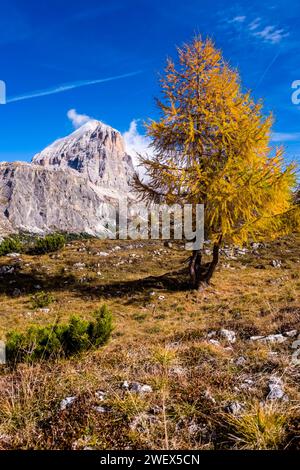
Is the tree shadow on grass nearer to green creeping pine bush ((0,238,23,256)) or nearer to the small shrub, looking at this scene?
the small shrub

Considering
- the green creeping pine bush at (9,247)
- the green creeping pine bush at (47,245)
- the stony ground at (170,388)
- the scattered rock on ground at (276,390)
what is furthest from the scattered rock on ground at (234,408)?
the green creeping pine bush at (9,247)

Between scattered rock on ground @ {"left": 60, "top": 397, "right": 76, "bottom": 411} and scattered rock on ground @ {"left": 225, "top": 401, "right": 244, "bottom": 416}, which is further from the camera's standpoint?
scattered rock on ground @ {"left": 60, "top": 397, "right": 76, "bottom": 411}

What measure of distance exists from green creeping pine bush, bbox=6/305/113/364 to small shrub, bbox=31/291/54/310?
6698 mm

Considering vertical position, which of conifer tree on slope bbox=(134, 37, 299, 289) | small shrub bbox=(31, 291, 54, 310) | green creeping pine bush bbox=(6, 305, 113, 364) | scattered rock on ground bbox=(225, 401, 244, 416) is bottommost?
small shrub bbox=(31, 291, 54, 310)

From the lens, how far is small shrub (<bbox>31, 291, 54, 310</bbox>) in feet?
45.5

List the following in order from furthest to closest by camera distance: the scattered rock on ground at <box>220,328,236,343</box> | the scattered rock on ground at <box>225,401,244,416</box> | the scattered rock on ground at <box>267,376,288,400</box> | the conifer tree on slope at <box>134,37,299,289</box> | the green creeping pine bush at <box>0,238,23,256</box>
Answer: the green creeping pine bush at <box>0,238,23,256</box>, the conifer tree on slope at <box>134,37,299,289</box>, the scattered rock on ground at <box>220,328,236,343</box>, the scattered rock on ground at <box>267,376,288,400</box>, the scattered rock on ground at <box>225,401,244,416</box>

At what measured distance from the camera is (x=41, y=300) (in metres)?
14.1

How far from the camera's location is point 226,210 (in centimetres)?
1318

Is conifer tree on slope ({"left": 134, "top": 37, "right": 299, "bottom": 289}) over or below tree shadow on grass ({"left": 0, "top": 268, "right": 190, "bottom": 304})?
over

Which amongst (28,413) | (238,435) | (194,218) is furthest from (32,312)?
(238,435)

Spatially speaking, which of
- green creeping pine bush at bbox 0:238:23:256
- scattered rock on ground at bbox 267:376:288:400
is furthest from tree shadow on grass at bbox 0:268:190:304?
scattered rock on ground at bbox 267:376:288:400

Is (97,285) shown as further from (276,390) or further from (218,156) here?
(276,390)

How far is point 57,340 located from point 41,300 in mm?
7798

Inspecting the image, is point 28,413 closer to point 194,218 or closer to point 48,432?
point 48,432
